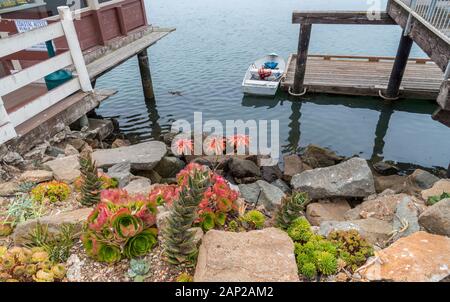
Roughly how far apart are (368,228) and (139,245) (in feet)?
11.5

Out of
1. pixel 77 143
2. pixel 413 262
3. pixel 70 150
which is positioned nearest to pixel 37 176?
pixel 70 150

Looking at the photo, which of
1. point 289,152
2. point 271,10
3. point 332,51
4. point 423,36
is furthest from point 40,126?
point 271,10

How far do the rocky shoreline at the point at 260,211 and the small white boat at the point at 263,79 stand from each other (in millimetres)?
5341

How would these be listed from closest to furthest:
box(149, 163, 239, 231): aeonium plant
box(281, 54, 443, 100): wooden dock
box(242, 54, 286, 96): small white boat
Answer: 1. box(149, 163, 239, 231): aeonium plant
2. box(281, 54, 443, 100): wooden dock
3. box(242, 54, 286, 96): small white boat

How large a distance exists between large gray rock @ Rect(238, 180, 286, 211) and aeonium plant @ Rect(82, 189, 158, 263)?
376 cm

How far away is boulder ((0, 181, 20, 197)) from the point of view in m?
5.20

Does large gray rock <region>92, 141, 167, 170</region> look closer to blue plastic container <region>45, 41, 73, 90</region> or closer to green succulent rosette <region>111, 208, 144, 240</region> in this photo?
blue plastic container <region>45, 41, 73, 90</region>

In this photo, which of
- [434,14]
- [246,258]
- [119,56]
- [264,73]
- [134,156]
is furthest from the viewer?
[264,73]

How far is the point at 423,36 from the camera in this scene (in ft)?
23.6

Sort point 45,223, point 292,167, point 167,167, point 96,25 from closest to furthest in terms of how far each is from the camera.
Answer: point 45,223 → point 167,167 → point 292,167 → point 96,25

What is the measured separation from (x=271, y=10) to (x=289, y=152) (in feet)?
83.8

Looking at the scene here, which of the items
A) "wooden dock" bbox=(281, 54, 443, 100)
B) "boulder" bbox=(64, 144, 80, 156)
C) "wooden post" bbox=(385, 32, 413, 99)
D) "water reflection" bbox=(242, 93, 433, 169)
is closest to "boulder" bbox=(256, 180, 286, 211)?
"water reflection" bbox=(242, 93, 433, 169)

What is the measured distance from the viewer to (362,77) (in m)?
Result: 15.4

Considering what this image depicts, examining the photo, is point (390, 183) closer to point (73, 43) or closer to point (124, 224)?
point (124, 224)
